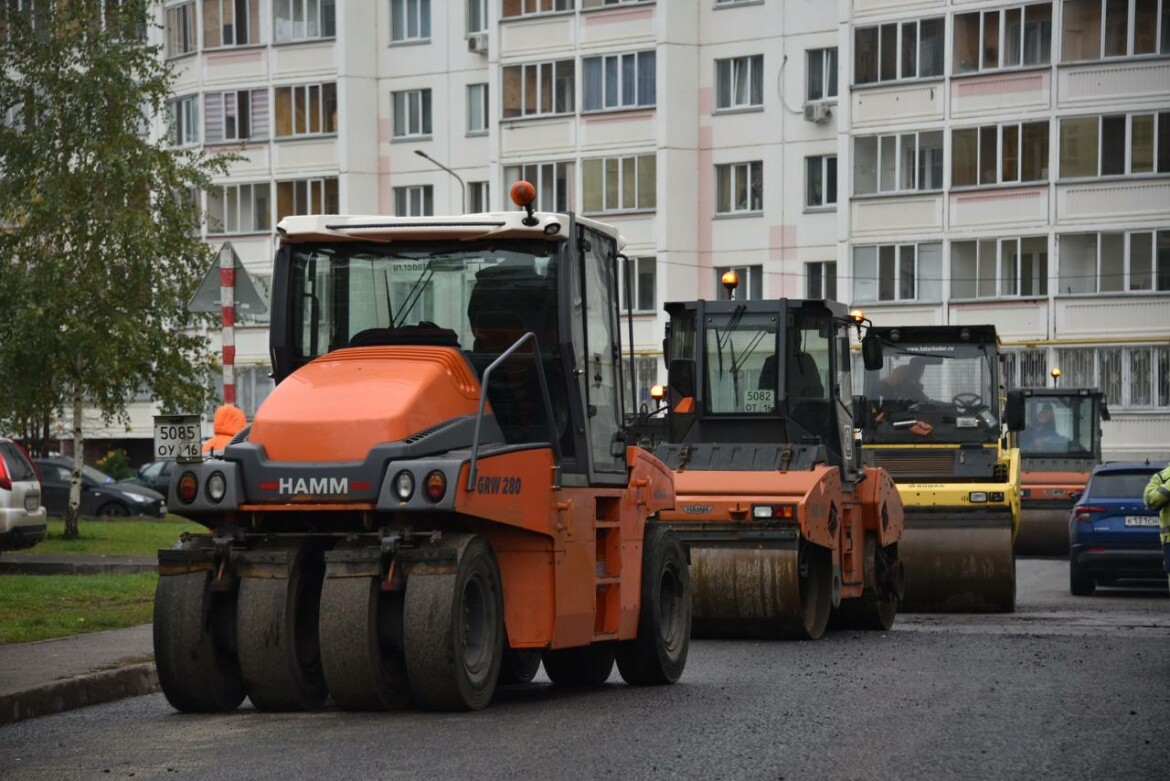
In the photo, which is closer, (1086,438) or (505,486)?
(505,486)

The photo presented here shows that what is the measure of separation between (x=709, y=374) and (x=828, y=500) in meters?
2.23

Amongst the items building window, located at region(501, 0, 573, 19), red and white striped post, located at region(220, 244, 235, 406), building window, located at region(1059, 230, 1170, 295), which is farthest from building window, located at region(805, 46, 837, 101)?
red and white striped post, located at region(220, 244, 235, 406)

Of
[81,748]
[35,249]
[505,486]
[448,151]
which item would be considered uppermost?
[448,151]

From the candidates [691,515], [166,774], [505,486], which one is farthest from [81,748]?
[691,515]

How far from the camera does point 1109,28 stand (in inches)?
1938

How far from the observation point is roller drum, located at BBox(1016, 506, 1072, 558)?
34344 millimetres

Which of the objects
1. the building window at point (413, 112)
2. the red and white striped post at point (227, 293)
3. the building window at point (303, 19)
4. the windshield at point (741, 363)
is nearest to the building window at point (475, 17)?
the building window at point (413, 112)

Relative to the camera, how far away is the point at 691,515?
17.3 metres

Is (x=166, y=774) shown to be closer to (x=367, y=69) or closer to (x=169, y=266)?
(x=169, y=266)

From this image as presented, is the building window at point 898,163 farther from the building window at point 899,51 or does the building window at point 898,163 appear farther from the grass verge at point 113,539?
the grass verge at point 113,539

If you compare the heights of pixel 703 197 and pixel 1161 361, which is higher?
pixel 703 197

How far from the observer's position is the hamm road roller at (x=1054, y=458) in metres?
34.4

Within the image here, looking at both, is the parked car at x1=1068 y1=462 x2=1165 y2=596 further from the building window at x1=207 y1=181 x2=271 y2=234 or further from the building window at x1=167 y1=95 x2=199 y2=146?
the building window at x1=167 y1=95 x2=199 y2=146

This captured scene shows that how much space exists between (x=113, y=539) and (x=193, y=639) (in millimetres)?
21043
